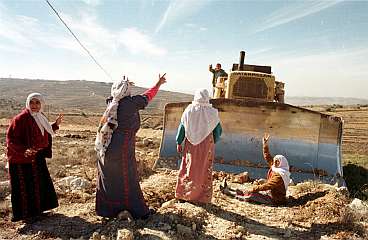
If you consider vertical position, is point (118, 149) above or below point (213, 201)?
above

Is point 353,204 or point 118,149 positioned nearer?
point 118,149

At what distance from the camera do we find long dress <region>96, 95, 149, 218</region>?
192 inches

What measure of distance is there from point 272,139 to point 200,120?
3.46 m

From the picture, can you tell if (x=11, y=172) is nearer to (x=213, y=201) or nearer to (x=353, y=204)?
(x=213, y=201)

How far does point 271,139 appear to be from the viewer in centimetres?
855

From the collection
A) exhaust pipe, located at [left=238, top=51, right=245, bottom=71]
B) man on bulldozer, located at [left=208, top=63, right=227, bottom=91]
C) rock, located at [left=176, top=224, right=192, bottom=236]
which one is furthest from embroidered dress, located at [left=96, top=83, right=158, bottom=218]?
man on bulldozer, located at [left=208, top=63, right=227, bottom=91]

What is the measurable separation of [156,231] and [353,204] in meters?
2.82

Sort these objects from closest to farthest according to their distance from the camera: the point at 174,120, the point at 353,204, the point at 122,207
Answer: the point at 122,207 → the point at 353,204 → the point at 174,120

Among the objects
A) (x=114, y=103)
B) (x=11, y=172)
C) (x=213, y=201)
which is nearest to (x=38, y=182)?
(x=11, y=172)

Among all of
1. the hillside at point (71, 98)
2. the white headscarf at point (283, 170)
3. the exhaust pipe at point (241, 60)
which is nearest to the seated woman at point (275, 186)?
the white headscarf at point (283, 170)

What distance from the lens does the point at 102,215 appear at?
16.6ft

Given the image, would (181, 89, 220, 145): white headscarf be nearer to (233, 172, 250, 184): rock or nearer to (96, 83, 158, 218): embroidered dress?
(96, 83, 158, 218): embroidered dress

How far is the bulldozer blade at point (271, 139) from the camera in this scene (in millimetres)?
8281

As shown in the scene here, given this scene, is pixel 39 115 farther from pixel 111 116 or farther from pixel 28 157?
pixel 111 116
